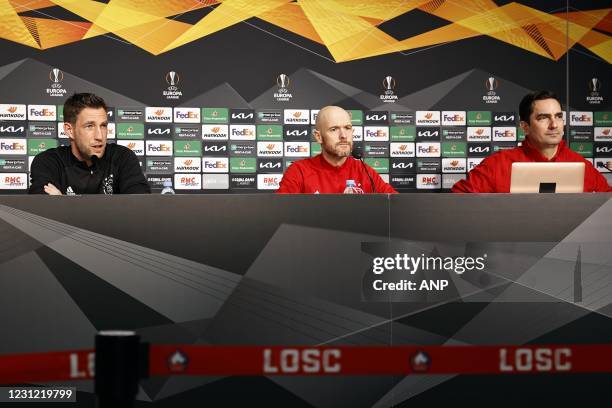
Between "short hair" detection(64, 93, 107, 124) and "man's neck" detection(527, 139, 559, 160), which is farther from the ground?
"short hair" detection(64, 93, 107, 124)

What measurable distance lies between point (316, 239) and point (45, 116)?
297 cm

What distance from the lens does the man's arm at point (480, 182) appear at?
4281 mm

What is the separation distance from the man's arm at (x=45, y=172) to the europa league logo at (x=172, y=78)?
1.50 metres

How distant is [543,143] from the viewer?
14.3 feet

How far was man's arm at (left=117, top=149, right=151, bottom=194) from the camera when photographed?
12.1ft

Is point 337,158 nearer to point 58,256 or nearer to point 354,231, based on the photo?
point 354,231

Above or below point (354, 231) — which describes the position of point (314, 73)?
above

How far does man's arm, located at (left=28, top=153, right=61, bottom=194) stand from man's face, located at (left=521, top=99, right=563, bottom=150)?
8.87 feet

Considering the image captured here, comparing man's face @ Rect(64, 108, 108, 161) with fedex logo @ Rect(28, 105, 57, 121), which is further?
fedex logo @ Rect(28, 105, 57, 121)

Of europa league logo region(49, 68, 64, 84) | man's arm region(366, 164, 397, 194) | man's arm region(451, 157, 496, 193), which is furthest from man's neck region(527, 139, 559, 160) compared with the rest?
europa league logo region(49, 68, 64, 84)

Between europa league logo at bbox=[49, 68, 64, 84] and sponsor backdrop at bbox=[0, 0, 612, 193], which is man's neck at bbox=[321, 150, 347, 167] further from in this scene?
europa league logo at bbox=[49, 68, 64, 84]

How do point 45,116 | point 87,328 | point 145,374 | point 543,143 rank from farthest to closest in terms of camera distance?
point 45,116
point 543,143
point 87,328
point 145,374

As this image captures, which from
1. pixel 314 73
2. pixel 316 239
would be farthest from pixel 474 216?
pixel 314 73

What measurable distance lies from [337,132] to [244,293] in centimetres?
197
